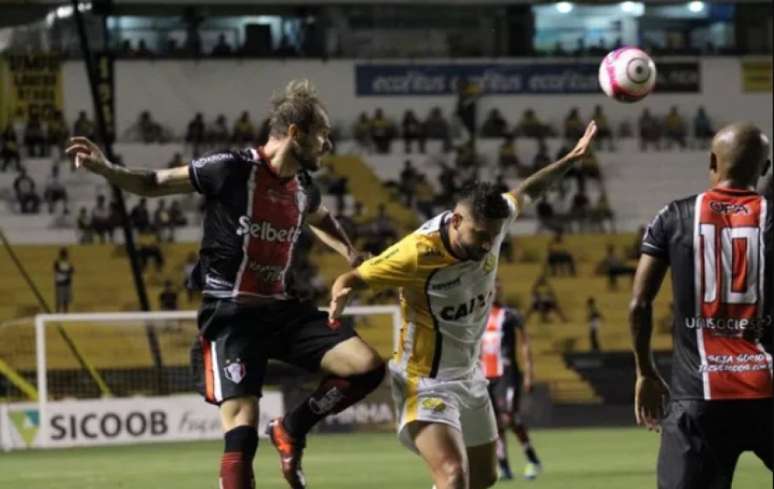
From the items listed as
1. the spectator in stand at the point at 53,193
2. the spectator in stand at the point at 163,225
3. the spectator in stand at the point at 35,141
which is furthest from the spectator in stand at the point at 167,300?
the spectator in stand at the point at 35,141

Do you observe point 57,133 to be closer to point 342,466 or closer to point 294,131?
point 342,466

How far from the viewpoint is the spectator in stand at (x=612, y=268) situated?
33.8m

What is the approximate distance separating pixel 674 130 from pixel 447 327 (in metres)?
33.1

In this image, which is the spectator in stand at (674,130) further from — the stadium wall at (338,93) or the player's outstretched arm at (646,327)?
the player's outstretched arm at (646,327)

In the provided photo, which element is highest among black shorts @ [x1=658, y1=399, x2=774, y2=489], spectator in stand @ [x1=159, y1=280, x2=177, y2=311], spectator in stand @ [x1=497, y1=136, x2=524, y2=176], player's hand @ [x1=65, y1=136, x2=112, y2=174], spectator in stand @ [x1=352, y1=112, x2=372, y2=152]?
player's hand @ [x1=65, y1=136, x2=112, y2=174]

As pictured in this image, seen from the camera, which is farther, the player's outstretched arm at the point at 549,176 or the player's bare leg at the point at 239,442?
the player's outstretched arm at the point at 549,176

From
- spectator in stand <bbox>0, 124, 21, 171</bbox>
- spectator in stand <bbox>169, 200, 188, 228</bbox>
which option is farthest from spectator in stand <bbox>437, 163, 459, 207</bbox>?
spectator in stand <bbox>0, 124, 21, 171</bbox>

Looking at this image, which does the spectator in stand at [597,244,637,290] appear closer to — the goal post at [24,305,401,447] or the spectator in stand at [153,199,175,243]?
the spectator in stand at [153,199,175,243]

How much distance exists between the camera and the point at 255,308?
850 centimetres

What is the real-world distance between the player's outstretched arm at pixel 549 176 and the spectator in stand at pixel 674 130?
105 ft

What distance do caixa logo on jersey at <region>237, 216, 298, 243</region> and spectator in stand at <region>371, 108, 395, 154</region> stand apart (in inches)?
1176

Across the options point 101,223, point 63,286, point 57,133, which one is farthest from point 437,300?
point 57,133

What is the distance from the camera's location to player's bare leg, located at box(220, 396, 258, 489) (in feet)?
26.4

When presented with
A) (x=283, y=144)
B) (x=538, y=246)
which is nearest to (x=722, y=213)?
(x=283, y=144)
